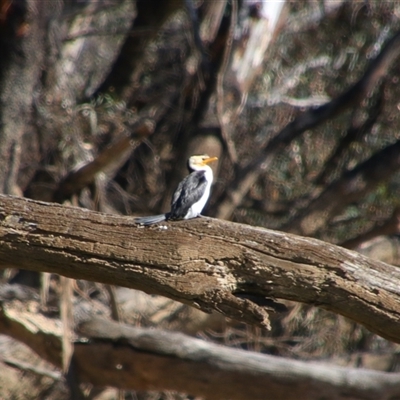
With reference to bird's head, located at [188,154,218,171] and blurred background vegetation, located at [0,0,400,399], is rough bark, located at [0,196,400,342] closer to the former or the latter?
blurred background vegetation, located at [0,0,400,399]

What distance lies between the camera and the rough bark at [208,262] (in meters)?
3.77

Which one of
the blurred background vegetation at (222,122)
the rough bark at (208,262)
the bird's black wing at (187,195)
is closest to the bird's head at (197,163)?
the blurred background vegetation at (222,122)

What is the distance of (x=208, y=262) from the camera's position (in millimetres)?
3844

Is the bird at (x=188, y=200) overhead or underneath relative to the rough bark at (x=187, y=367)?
overhead

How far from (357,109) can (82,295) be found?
399cm

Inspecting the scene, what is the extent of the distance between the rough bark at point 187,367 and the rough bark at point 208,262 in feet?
7.06

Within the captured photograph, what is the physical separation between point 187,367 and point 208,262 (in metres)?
2.44

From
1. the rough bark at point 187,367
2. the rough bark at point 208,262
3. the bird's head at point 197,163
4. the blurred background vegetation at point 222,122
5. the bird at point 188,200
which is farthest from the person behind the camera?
the blurred background vegetation at point 222,122

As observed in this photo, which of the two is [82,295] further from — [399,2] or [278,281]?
[399,2]

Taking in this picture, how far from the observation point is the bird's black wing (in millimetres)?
4512

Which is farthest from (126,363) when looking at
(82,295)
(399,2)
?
(399,2)

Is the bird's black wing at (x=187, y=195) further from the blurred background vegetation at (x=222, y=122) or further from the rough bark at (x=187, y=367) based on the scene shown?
the rough bark at (x=187, y=367)

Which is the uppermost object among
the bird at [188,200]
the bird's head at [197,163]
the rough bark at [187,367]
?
the bird at [188,200]

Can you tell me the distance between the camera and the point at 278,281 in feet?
12.5
